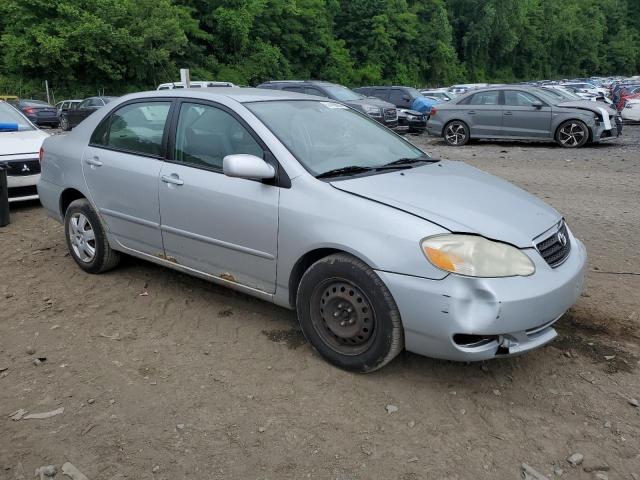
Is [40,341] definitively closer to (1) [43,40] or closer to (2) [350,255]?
(2) [350,255]

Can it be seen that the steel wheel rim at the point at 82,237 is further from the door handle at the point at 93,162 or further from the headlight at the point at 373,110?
the headlight at the point at 373,110

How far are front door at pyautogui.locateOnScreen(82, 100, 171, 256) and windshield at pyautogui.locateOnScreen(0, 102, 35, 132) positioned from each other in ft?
14.2

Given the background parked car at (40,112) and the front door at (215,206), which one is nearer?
the front door at (215,206)

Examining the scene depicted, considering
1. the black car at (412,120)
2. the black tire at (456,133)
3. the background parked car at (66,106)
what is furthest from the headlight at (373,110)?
the background parked car at (66,106)

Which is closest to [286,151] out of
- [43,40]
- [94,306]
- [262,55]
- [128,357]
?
[128,357]

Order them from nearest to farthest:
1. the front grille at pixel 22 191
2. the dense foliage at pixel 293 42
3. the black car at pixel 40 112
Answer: the front grille at pixel 22 191 < the black car at pixel 40 112 < the dense foliage at pixel 293 42

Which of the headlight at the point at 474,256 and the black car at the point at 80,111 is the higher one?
the headlight at the point at 474,256

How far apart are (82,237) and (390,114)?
14489 millimetres

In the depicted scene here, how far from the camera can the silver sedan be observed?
45.2 ft

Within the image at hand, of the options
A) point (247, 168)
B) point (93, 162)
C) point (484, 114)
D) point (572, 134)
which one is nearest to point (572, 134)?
point (572, 134)

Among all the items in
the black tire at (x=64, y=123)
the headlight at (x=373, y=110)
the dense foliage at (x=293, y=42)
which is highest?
the dense foliage at (x=293, y=42)

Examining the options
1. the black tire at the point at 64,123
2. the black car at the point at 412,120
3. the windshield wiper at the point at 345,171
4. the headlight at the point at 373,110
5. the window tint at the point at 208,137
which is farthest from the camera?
the black tire at the point at 64,123

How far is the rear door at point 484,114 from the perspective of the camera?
48.2 feet

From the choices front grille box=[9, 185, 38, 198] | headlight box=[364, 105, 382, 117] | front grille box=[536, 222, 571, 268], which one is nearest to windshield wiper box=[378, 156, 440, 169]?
front grille box=[536, 222, 571, 268]
